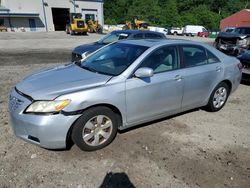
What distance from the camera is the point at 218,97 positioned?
17.4 ft

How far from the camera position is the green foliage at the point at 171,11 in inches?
2474

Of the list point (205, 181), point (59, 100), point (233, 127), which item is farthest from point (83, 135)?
point (233, 127)

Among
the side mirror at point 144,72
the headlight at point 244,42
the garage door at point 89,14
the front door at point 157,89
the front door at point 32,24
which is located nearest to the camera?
the side mirror at point 144,72

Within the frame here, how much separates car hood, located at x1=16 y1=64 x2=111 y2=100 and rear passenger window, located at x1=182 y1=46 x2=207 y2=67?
5.48 ft

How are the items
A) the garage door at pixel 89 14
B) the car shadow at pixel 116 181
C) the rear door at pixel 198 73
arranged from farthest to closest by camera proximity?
the garage door at pixel 89 14 < the rear door at pixel 198 73 < the car shadow at pixel 116 181

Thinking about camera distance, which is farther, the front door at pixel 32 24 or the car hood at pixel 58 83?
the front door at pixel 32 24

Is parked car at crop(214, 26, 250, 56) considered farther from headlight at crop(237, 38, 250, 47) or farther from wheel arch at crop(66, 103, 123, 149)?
wheel arch at crop(66, 103, 123, 149)

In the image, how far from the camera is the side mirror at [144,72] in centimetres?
370

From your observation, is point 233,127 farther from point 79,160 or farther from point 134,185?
point 79,160

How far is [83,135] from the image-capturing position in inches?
139

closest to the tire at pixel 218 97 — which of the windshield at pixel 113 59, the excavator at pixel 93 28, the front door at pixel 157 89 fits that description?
the front door at pixel 157 89

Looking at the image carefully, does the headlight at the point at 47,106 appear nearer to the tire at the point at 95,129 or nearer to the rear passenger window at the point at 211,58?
the tire at the point at 95,129

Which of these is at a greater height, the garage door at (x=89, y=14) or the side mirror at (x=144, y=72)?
the garage door at (x=89, y=14)

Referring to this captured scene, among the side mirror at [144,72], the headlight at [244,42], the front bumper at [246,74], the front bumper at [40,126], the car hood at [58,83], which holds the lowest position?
the front bumper at [246,74]
